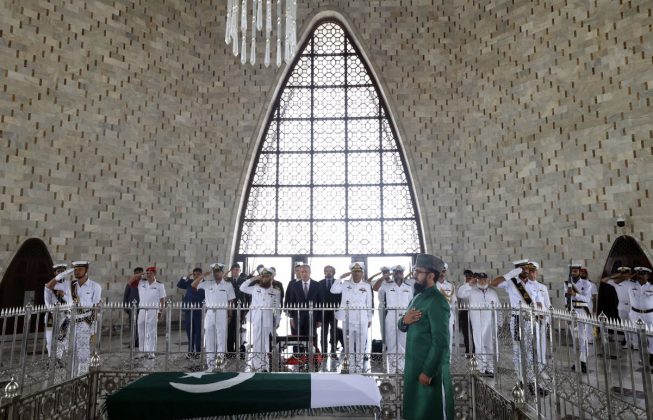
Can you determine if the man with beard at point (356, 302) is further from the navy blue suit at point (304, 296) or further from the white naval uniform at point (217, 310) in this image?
the white naval uniform at point (217, 310)

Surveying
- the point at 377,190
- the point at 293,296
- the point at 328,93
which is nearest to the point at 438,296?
the point at 293,296

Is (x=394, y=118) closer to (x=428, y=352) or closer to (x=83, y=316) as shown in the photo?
(x=83, y=316)

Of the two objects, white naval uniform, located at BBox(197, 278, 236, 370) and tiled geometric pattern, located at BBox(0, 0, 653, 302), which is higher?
tiled geometric pattern, located at BBox(0, 0, 653, 302)

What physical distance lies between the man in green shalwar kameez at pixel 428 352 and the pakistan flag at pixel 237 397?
0.30 metres

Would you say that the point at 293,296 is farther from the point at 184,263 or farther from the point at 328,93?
the point at 328,93

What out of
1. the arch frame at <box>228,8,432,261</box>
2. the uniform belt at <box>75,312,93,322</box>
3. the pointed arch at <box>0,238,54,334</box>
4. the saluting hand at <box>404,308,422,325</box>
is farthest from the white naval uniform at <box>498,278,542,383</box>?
the pointed arch at <box>0,238,54,334</box>

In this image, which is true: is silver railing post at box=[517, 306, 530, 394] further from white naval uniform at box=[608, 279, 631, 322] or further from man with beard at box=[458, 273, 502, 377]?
white naval uniform at box=[608, 279, 631, 322]

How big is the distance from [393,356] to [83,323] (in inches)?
154

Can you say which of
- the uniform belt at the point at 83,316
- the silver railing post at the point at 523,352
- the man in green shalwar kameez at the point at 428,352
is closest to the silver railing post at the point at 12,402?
the uniform belt at the point at 83,316

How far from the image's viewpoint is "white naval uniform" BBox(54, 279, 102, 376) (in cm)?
533

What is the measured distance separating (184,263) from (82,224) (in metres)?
2.32

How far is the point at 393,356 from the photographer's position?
6047mm

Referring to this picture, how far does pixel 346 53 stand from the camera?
39.5 feet

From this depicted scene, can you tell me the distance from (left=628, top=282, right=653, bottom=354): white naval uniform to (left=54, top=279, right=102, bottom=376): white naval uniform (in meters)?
7.30
